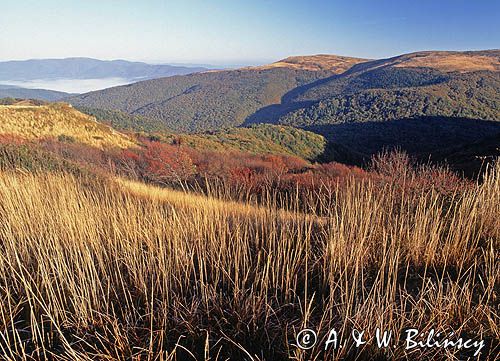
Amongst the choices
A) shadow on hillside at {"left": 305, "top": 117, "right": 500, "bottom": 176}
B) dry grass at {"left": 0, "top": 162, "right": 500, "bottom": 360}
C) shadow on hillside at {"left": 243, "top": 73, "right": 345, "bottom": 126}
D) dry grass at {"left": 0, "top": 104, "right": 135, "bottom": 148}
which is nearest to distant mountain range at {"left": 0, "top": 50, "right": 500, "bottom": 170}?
shadow on hillside at {"left": 305, "top": 117, "right": 500, "bottom": 176}

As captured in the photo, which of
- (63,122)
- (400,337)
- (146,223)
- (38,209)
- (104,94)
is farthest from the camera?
(104,94)

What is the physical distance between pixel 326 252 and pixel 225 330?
878 millimetres

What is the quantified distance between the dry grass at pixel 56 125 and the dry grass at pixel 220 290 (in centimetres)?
2834

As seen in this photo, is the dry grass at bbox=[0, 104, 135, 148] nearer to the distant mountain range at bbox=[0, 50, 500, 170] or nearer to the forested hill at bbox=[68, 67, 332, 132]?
the distant mountain range at bbox=[0, 50, 500, 170]

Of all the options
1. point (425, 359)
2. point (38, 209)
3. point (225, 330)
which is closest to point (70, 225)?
point (38, 209)

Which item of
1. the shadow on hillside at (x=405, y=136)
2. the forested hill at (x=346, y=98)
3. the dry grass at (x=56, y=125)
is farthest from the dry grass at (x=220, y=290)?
the forested hill at (x=346, y=98)

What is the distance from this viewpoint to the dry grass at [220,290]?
Answer: 144 centimetres

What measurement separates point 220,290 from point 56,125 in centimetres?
3423

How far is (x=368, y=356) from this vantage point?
54.0 inches

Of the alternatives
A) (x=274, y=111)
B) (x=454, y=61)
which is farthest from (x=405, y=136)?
(x=454, y=61)

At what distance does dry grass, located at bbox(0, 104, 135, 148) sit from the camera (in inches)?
1059

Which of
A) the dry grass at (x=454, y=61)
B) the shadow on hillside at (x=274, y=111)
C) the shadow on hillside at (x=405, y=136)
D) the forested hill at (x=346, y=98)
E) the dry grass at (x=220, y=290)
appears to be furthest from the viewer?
the shadow on hillside at (x=274, y=111)

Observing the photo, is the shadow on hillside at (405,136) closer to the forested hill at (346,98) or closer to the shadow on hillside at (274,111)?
the forested hill at (346,98)

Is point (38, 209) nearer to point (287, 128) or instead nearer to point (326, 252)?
point (326, 252)
